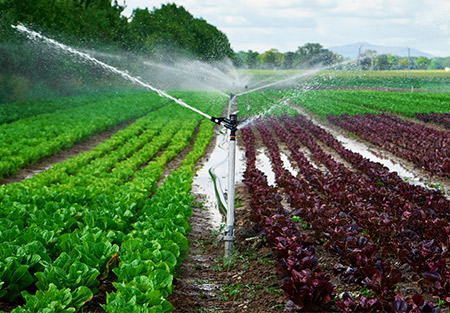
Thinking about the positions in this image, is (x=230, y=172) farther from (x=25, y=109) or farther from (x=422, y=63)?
(x=422, y=63)

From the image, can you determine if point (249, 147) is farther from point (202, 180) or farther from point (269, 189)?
point (269, 189)

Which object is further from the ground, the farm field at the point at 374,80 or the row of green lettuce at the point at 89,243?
the farm field at the point at 374,80

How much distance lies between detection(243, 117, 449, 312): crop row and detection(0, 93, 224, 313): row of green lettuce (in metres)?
1.65

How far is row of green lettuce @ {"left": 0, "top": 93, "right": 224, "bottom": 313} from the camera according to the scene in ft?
A: 11.9

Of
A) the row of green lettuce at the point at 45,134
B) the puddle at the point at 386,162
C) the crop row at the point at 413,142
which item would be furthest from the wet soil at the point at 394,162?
the row of green lettuce at the point at 45,134

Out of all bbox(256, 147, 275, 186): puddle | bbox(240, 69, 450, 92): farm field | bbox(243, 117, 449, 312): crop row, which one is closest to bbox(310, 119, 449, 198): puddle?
bbox(243, 117, 449, 312): crop row

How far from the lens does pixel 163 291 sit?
12.7 ft

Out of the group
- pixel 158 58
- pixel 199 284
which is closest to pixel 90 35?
pixel 158 58

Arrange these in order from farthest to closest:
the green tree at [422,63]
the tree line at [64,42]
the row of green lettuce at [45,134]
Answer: the green tree at [422,63] < the tree line at [64,42] < the row of green lettuce at [45,134]

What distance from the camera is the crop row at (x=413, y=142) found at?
10712 millimetres

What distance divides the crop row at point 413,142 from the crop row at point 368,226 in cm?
184

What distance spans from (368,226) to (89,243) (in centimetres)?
340

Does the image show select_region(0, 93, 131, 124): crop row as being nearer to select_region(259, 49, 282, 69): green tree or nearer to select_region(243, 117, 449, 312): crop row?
select_region(243, 117, 449, 312): crop row

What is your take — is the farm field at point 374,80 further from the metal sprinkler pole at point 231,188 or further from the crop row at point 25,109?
the metal sprinkler pole at point 231,188
